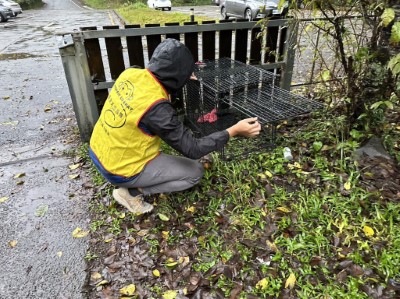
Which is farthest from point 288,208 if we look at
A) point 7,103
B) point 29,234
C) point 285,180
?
point 7,103

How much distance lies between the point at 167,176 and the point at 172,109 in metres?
0.63

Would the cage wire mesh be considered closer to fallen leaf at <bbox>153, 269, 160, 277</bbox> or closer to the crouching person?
the crouching person

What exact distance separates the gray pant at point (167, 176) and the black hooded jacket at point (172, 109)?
1.19ft

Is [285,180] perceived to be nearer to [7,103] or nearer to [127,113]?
[127,113]

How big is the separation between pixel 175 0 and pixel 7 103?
38.7 meters

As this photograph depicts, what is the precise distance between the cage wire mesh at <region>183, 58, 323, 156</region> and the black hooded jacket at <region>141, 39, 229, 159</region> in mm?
582

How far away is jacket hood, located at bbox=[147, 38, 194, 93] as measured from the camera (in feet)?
7.23

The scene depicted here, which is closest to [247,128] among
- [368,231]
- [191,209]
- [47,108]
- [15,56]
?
[191,209]

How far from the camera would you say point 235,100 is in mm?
3197

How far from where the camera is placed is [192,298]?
2.03 meters

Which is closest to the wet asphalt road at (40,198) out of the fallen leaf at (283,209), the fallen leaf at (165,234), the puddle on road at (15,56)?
the fallen leaf at (165,234)

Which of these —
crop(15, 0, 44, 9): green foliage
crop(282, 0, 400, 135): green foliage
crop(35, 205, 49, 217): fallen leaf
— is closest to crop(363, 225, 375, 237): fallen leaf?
crop(282, 0, 400, 135): green foliage

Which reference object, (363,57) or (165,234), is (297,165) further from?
(165,234)

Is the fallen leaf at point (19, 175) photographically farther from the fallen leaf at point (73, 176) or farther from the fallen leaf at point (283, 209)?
the fallen leaf at point (283, 209)
